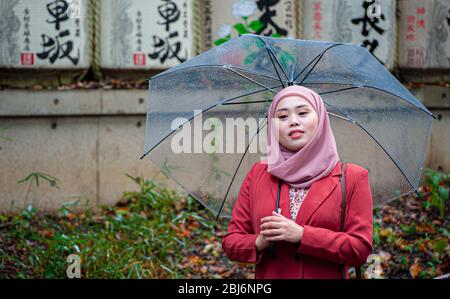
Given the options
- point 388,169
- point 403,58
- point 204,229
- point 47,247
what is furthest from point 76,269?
point 403,58

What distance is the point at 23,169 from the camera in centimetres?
638

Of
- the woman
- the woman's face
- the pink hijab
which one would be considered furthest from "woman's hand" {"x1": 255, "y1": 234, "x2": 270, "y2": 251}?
the woman's face

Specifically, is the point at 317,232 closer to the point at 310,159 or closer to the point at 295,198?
the point at 295,198

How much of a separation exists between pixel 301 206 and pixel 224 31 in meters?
4.26

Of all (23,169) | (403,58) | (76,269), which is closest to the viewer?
(76,269)

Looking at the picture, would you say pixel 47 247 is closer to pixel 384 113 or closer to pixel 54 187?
→ pixel 54 187

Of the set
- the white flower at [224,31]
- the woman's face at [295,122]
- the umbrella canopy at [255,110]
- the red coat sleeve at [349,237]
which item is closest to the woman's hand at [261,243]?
the red coat sleeve at [349,237]

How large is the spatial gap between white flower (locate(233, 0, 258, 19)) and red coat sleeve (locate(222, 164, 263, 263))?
4.00 m

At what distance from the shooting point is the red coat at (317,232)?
A: 2.58m

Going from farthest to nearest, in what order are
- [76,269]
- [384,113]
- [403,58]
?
[403,58] < [76,269] < [384,113]

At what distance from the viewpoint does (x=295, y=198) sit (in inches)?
108

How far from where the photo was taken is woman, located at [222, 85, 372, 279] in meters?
2.58

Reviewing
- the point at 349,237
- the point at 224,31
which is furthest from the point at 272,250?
the point at 224,31

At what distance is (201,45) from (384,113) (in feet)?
12.1
